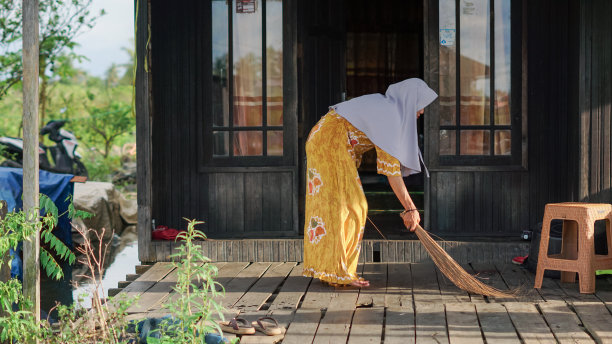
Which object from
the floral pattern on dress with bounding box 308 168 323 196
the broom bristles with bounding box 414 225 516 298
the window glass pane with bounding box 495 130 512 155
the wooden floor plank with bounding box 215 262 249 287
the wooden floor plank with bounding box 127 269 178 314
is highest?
the window glass pane with bounding box 495 130 512 155

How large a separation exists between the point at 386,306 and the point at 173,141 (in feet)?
8.79

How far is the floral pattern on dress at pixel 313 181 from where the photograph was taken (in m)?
5.06

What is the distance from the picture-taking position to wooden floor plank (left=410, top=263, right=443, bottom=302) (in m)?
4.81

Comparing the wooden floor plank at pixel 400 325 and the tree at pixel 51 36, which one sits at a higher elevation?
the tree at pixel 51 36

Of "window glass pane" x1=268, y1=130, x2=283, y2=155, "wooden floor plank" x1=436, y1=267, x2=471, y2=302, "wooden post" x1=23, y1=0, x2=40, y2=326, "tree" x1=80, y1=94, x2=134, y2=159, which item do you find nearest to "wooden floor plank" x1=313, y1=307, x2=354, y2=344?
"wooden floor plank" x1=436, y1=267, x2=471, y2=302

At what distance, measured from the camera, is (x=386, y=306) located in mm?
4578

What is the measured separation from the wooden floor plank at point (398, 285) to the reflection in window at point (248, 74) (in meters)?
1.40

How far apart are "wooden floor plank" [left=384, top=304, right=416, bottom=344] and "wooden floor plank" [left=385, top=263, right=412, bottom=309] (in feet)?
0.34

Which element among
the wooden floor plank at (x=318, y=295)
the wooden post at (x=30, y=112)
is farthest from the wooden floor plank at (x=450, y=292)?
the wooden post at (x=30, y=112)

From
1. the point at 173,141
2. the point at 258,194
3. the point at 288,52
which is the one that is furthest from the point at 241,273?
the point at 288,52

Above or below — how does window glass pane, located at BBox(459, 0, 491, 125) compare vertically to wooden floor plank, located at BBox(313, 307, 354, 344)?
above

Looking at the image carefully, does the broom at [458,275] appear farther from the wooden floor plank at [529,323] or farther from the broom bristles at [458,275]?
the wooden floor plank at [529,323]

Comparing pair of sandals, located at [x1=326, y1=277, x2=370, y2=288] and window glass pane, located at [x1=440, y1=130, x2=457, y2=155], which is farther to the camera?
window glass pane, located at [x1=440, y1=130, x2=457, y2=155]

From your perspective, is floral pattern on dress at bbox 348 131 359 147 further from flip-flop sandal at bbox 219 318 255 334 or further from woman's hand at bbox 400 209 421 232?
flip-flop sandal at bbox 219 318 255 334
